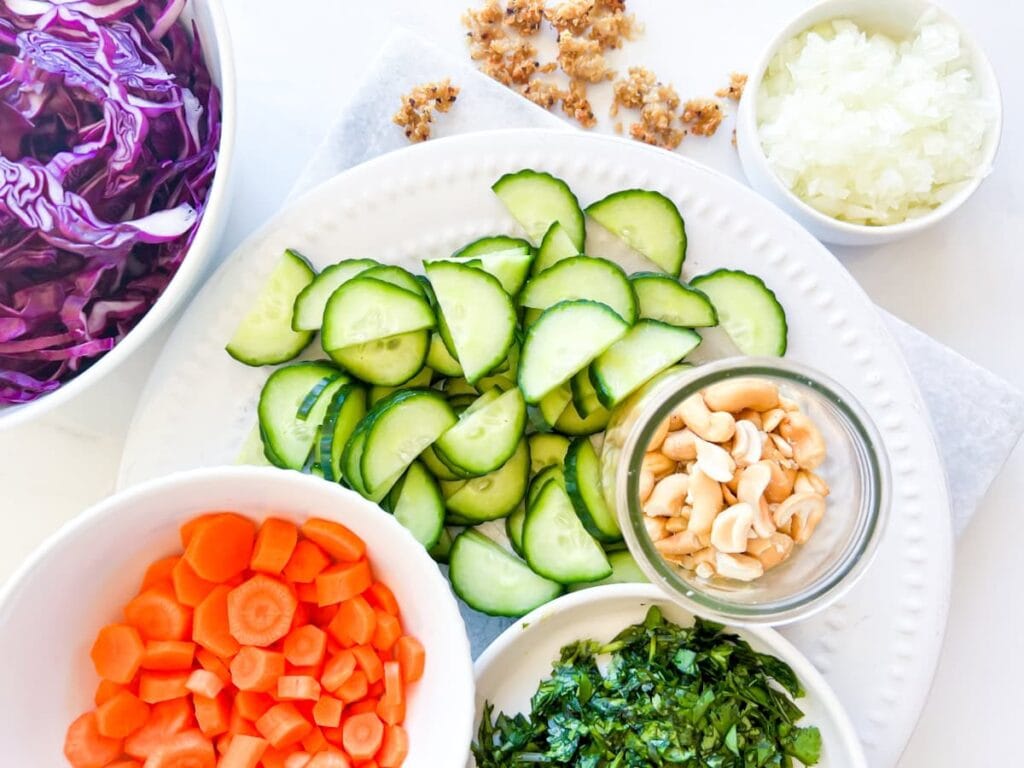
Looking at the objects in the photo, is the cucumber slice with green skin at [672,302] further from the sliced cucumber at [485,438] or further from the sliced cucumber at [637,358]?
the sliced cucumber at [485,438]

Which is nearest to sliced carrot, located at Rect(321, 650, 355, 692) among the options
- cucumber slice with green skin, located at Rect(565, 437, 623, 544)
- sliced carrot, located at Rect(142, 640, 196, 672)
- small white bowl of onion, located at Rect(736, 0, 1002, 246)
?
sliced carrot, located at Rect(142, 640, 196, 672)

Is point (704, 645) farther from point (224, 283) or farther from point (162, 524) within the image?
point (224, 283)

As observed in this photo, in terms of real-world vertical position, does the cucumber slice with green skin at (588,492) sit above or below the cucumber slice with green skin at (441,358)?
below

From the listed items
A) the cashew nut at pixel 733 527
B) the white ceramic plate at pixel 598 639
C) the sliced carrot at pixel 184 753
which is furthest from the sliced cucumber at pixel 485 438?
the sliced carrot at pixel 184 753

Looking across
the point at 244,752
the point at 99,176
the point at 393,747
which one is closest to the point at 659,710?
the point at 393,747

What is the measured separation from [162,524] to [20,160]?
545mm

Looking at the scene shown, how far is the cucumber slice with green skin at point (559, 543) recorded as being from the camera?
62.2 inches

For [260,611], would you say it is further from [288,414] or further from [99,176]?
[99,176]

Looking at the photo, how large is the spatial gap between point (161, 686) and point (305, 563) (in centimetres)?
28

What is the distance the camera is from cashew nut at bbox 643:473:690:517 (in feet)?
4.83

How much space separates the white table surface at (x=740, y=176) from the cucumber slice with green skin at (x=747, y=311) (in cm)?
33

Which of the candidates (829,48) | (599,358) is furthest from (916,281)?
(599,358)

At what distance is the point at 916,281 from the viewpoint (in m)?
1.91

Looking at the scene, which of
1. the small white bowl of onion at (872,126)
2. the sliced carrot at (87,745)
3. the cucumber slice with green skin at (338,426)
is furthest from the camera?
the small white bowl of onion at (872,126)
